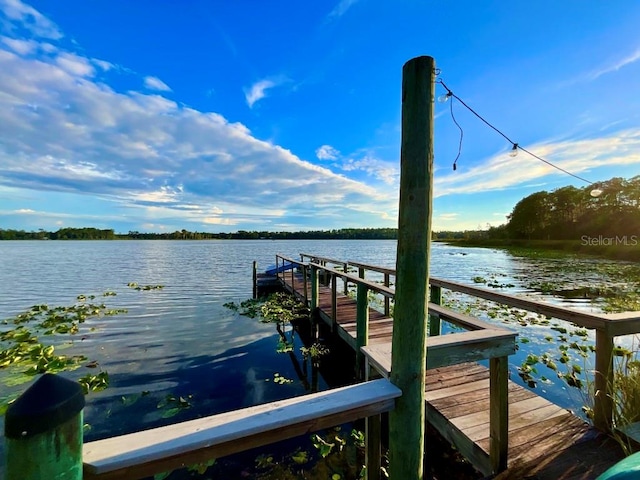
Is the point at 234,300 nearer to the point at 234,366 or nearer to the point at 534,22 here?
the point at 234,366

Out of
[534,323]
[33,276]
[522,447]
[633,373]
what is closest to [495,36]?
[633,373]

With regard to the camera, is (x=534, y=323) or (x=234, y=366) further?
(x=534, y=323)

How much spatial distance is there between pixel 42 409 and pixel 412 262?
151 cm

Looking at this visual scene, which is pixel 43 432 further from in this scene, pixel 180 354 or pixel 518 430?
pixel 180 354

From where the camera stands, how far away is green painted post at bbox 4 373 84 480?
0.80 m

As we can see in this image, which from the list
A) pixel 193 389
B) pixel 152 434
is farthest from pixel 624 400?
pixel 193 389

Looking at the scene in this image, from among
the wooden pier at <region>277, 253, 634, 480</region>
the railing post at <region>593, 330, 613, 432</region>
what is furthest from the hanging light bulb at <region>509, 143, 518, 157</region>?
the railing post at <region>593, 330, 613, 432</region>

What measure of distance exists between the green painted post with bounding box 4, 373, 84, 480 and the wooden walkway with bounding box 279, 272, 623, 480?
1.36 m

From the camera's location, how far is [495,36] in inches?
201

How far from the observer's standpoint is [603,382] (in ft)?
7.69

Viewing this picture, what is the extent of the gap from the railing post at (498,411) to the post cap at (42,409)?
2.26 m

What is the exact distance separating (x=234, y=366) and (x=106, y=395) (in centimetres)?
232

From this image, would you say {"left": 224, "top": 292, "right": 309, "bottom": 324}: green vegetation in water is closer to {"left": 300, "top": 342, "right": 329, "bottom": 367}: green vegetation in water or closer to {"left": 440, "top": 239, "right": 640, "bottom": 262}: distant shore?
{"left": 300, "top": 342, "right": 329, "bottom": 367}: green vegetation in water

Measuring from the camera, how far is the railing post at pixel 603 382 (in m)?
Result: 2.28
